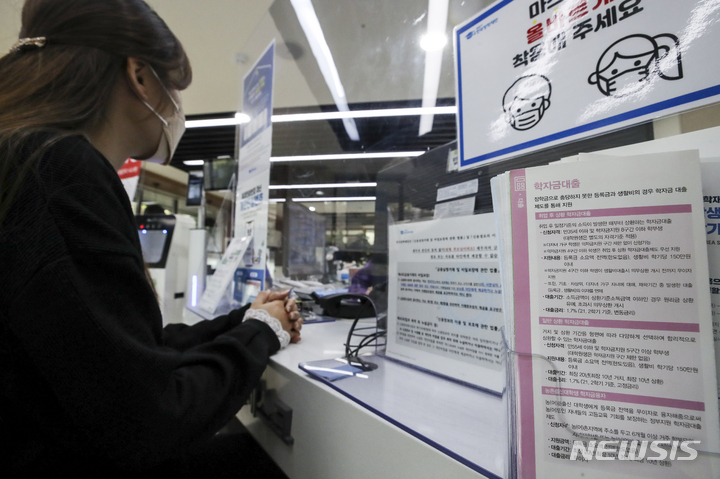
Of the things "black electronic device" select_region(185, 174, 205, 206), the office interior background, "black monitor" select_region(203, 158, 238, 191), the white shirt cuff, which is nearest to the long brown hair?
the white shirt cuff

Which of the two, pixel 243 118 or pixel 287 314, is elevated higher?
pixel 243 118

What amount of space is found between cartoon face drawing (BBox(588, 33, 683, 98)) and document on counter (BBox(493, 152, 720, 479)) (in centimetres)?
23

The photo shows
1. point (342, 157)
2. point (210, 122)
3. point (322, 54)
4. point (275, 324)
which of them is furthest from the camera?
point (210, 122)

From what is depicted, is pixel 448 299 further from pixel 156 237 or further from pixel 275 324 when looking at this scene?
pixel 156 237

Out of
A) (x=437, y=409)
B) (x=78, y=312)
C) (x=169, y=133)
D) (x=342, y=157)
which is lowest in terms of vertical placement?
(x=437, y=409)

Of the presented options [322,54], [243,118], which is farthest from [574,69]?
[322,54]

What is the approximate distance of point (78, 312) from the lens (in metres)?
0.44

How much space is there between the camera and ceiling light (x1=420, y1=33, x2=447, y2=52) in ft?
5.54

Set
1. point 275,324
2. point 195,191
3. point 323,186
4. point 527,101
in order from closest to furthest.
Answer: point 527,101, point 275,324, point 323,186, point 195,191

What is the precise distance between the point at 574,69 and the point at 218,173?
256cm

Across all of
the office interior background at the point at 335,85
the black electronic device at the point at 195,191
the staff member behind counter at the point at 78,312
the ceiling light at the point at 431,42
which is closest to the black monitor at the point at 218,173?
the office interior background at the point at 335,85

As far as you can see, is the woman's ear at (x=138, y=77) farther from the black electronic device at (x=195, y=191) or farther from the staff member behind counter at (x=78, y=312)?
the black electronic device at (x=195, y=191)

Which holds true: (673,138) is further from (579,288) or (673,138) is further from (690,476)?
(690,476)

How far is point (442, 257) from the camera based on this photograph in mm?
592
